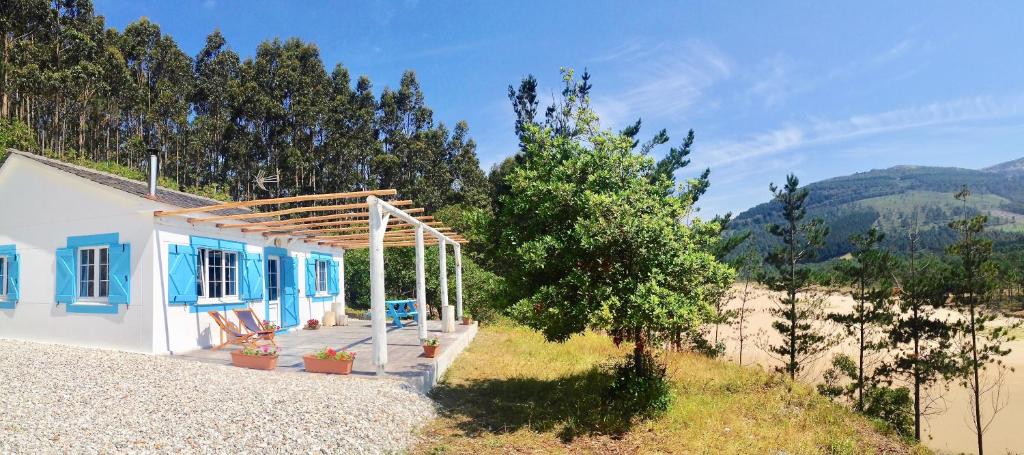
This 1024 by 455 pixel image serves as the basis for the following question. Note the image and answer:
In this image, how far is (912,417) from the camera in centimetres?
1546

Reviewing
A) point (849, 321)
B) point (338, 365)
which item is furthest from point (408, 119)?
point (338, 365)

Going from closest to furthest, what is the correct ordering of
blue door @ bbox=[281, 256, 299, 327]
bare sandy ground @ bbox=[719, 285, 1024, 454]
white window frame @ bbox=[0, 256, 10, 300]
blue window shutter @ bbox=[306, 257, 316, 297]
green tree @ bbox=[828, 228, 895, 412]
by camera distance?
1. white window frame @ bbox=[0, 256, 10, 300]
2. blue door @ bbox=[281, 256, 299, 327]
3. blue window shutter @ bbox=[306, 257, 316, 297]
4. green tree @ bbox=[828, 228, 895, 412]
5. bare sandy ground @ bbox=[719, 285, 1024, 454]

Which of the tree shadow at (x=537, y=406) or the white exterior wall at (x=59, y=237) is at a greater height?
the white exterior wall at (x=59, y=237)

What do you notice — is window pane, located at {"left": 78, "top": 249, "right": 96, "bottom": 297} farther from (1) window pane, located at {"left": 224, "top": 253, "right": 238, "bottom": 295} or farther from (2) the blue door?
(2) the blue door

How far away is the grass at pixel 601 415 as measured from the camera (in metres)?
6.25

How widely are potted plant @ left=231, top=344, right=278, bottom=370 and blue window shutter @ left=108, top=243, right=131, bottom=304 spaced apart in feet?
8.09

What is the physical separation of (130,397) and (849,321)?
57.9 feet

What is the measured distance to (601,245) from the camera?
21.6ft

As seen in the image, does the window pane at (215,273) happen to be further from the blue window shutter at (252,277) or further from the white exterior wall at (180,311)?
the blue window shutter at (252,277)

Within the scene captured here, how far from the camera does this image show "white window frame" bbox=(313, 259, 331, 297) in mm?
14859

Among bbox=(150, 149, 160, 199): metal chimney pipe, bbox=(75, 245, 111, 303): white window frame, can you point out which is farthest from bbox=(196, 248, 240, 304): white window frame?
bbox=(75, 245, 111, 303): white window frame

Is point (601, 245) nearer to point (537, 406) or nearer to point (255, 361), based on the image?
point (537, 406)

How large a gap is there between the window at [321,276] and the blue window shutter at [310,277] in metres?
0.33

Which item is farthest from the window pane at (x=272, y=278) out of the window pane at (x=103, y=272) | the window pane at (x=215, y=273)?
the window pane at (x=103, y=272)
